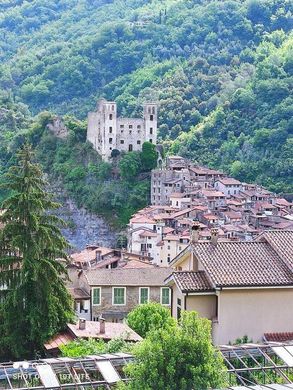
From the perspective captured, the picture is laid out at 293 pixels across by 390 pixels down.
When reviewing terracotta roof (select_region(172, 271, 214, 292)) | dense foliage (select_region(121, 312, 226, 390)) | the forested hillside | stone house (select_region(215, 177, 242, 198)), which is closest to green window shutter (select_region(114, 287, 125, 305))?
terracotta roof (select_region(172, 271, 214, 292))

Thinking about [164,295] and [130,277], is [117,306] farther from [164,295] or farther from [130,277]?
[164,295]

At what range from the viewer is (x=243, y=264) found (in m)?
18.9

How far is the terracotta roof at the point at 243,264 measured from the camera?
18406 mm

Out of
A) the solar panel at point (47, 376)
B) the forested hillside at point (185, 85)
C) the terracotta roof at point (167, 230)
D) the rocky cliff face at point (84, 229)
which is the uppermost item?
the forested hillside at point (185, 85)

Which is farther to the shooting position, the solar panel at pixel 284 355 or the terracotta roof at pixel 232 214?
the terracotta roof at pixel 232 214

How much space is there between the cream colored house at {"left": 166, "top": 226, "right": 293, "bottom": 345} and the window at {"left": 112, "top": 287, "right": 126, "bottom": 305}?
20.8m

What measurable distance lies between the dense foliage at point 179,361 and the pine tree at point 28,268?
11.2 metres

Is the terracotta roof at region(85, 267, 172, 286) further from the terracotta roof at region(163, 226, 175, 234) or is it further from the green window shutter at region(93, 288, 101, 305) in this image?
the terracotta roof at region(163, 226, 175, 234)

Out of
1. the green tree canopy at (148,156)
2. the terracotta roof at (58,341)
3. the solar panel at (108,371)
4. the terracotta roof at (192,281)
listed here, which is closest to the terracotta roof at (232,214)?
the green tree canopy at (148,156)

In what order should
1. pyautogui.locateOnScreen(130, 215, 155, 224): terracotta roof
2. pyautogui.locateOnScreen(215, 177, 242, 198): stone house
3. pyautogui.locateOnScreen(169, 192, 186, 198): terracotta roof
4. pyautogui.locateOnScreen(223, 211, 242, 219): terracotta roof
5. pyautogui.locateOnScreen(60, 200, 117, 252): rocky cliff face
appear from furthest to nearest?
pyautogui.locateOnScreen(215, 177, 242, 198): stone house, pyautogui.locateOnScreen(60, 200, 117, 252): rocky cliff face, pyautogui.locateOnScreen(169, 192, 186, 198): terracotta roof, pyautogui.locateOnScreen(223, 211, 242, 219): terracotta roof, pyautogui.locateOnScreen(130, 215, 155, 224): terracotta roof

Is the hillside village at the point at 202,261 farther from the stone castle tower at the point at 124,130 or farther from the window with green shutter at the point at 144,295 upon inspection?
the stone castle tower at the point at 124,130

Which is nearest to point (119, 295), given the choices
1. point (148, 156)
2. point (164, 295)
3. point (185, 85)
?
point (164, 295)

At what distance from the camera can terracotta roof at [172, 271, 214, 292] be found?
60.7 feet

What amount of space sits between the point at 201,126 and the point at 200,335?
111 meters
